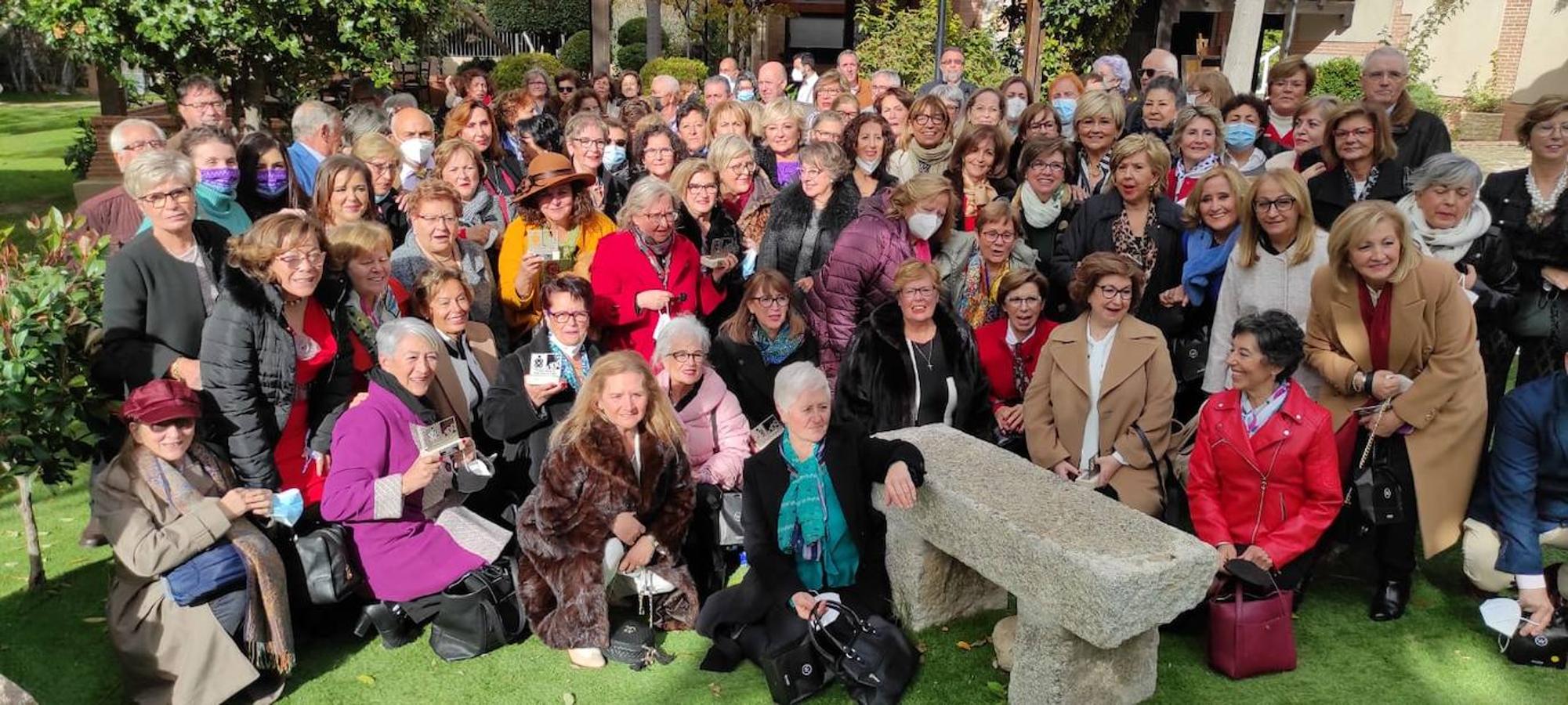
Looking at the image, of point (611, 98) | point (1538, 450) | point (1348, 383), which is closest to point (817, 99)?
point (611, 98)

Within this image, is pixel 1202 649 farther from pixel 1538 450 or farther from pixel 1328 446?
pixel 1538 450

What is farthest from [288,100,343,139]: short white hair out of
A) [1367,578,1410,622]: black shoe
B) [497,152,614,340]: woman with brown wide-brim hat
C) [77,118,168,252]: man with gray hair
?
[1367,578,1410,622]: black shoe

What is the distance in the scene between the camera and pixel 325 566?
13.8ft

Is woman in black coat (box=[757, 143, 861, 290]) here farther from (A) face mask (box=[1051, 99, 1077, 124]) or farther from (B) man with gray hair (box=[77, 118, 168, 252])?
(B) man with gray hair (box=[77, 118, 168, 252])

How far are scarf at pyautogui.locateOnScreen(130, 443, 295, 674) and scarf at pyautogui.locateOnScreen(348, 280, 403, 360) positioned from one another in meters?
0.94

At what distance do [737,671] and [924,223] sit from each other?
2507 millimetres

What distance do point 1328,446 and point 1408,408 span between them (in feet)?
1.70

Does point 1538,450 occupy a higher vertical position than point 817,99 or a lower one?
lower

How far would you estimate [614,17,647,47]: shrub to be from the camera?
89.8 feet

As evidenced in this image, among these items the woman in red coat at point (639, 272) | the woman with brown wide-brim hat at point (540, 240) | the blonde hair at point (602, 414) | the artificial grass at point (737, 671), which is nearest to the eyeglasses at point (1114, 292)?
the artificial grass at point (737, 671)

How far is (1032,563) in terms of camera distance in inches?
144

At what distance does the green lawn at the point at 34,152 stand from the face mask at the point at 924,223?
11.9 meters

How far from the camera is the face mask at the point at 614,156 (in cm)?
769

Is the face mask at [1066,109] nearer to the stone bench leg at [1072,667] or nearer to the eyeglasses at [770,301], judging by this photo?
the eyeglasses at [770,301]
